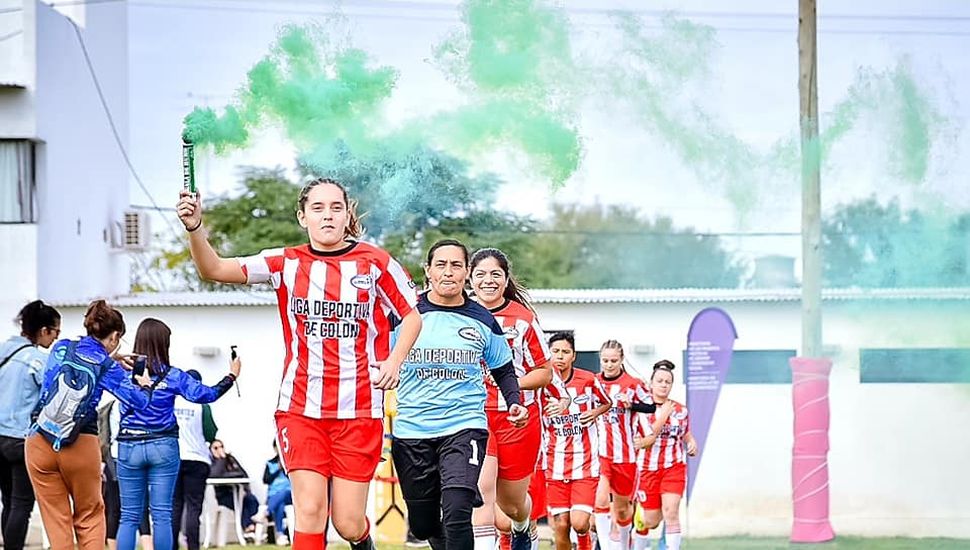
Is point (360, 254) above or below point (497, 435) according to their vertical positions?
above

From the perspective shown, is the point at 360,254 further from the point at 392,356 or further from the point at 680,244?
the point at 680,244

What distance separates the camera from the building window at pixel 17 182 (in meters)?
20.8

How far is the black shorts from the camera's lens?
777 cm

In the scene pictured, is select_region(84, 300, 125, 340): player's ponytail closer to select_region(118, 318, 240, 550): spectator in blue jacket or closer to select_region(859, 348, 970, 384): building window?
select_region(118, 318, 240, 550): spectator in blue jacket

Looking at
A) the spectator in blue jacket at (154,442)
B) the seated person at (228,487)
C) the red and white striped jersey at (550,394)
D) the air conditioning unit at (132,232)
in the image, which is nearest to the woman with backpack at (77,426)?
the spectator in blue jacket at (154,442)

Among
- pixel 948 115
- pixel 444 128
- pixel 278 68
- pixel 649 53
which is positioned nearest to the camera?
pixel 278 68

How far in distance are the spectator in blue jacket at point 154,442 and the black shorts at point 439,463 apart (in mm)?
2230

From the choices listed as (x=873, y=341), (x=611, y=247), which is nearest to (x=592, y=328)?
(x=873, y=341)

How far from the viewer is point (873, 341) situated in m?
18.0

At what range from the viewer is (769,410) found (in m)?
17.9

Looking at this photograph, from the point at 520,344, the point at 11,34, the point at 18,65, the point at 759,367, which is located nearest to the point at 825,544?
the point at 759,367

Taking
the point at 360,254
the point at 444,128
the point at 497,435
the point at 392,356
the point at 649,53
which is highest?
the point at 649,53

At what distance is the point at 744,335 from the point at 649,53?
399 centimetres

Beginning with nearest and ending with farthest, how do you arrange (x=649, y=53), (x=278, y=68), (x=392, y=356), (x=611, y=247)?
(x=392, y=356), (x=278, y=68), (x=649, y=53), (x=611, y=247)
